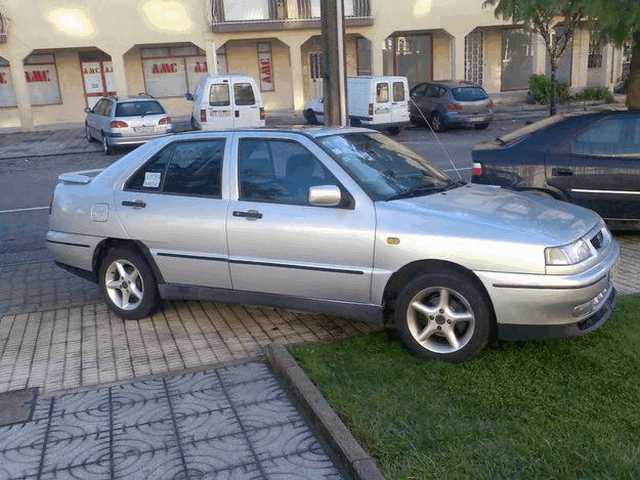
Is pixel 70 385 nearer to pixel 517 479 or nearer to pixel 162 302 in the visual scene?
pixel 162 302

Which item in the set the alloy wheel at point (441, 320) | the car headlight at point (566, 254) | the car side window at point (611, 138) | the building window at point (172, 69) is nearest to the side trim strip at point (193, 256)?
the alloy wheel at point (441, 320)

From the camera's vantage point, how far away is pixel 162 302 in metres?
6.02

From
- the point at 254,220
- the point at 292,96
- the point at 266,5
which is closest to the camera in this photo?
the point at 254,220

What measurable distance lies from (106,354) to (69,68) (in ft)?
77.8

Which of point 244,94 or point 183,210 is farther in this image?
point 244,94

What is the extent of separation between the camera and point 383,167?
5078 millimetres

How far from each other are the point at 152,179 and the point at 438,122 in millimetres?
16982

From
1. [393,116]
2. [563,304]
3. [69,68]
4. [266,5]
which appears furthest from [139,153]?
[69,68]

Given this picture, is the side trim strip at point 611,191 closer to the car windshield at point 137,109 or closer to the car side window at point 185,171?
the car side window at point 185,171

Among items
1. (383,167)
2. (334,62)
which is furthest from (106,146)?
(383,167)

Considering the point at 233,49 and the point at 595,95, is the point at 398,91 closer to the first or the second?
the point at 233,49

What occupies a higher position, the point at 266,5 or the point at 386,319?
the point at 266,5

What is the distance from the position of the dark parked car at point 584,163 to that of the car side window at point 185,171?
12.0 feet

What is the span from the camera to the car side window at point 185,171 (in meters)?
5.22
